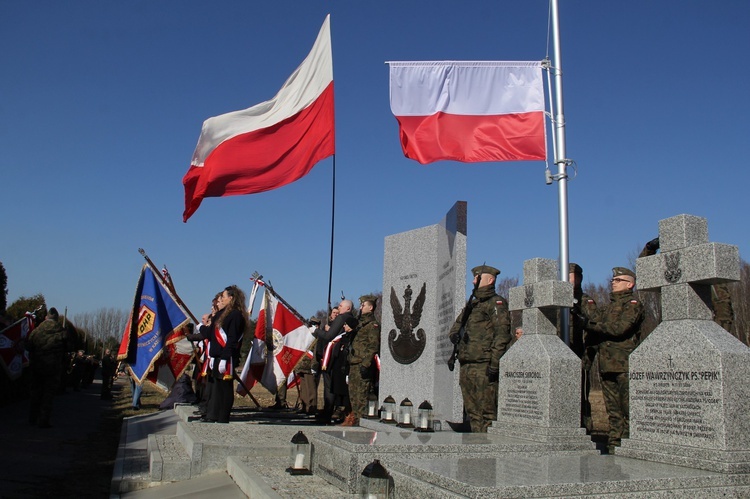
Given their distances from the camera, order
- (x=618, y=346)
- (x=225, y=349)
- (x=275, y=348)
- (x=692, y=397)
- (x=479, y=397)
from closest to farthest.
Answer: (x=692, y=397) < (x=618, y=346) < (x=479, y=397) < (x=225, y=349) < (x=275, y=348)

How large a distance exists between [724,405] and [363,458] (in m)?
2.77

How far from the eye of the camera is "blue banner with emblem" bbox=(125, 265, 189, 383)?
12.4m

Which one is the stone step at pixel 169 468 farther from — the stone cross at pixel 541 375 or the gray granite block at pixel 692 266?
the gray granite block at pixel 692 266

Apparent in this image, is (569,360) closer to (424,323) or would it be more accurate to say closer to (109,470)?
(424,323)

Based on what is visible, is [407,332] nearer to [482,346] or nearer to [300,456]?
[482,346]

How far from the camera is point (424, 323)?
10.1 metres

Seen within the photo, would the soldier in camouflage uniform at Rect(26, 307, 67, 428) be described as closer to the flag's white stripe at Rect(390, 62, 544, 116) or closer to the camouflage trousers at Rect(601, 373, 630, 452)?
the flag's white stripe at Rect(390, 62, 544, 116)

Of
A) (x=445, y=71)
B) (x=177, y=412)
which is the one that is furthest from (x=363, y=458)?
(x=177, y=412)

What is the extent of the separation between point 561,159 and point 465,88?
73.5 inches

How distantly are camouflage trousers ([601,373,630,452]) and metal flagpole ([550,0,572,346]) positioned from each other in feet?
2.85

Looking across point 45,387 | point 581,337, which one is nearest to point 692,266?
point 581,337

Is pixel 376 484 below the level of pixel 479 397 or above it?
below

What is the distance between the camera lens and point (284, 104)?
1108 cm

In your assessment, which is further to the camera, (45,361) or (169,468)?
(45,361)
